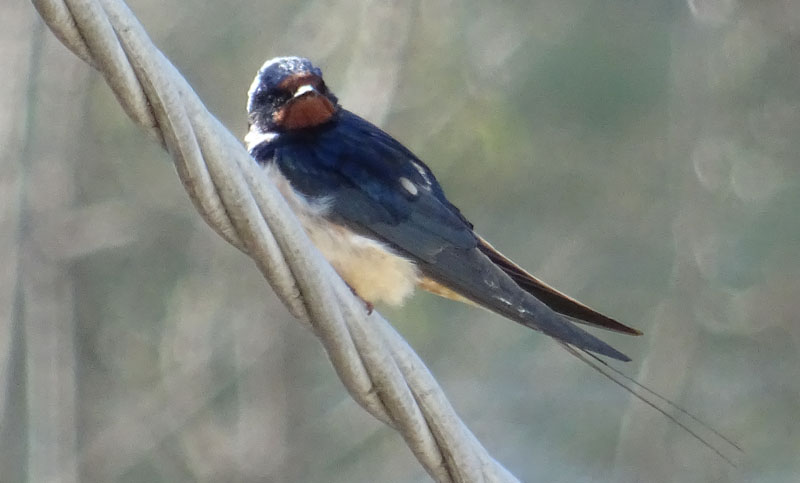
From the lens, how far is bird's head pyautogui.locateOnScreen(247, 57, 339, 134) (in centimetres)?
251

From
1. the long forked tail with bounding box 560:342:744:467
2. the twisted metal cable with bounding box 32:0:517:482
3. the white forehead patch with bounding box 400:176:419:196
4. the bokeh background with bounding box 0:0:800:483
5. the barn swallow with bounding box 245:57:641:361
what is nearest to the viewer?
the twisted metal cable with bounding box 32:0:517:482

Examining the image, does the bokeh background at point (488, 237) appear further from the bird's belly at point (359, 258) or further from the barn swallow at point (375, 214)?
the bird's belly at point (359, 258)

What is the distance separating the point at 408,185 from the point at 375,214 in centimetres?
13

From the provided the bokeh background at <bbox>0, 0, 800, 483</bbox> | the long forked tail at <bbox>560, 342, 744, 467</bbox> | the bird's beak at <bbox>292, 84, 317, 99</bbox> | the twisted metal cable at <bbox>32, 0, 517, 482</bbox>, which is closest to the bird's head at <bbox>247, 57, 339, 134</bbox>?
the bird's beak at <bbox>292, 84, 317, 99</bbox>

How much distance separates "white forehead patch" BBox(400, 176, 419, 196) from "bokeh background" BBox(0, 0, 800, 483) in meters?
1.88

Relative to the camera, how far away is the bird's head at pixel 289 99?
2.51 meters

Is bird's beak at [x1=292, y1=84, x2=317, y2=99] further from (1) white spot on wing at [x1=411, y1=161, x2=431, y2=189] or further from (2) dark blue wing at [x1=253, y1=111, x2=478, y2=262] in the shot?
(1) white spot on wing at [x1=411, y1=161, x2=431, y2=189]

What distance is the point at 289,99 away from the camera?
2.54 meters

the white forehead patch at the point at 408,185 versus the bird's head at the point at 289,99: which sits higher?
the bird's head at the point at 289,99

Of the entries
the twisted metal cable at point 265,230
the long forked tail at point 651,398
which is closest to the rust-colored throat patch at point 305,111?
the long forked tail at point 651,398

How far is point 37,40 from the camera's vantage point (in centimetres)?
396

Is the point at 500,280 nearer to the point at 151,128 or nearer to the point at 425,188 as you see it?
the point at 425,188

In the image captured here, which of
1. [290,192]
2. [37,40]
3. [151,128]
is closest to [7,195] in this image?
[37,40]

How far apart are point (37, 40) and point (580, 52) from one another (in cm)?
393
